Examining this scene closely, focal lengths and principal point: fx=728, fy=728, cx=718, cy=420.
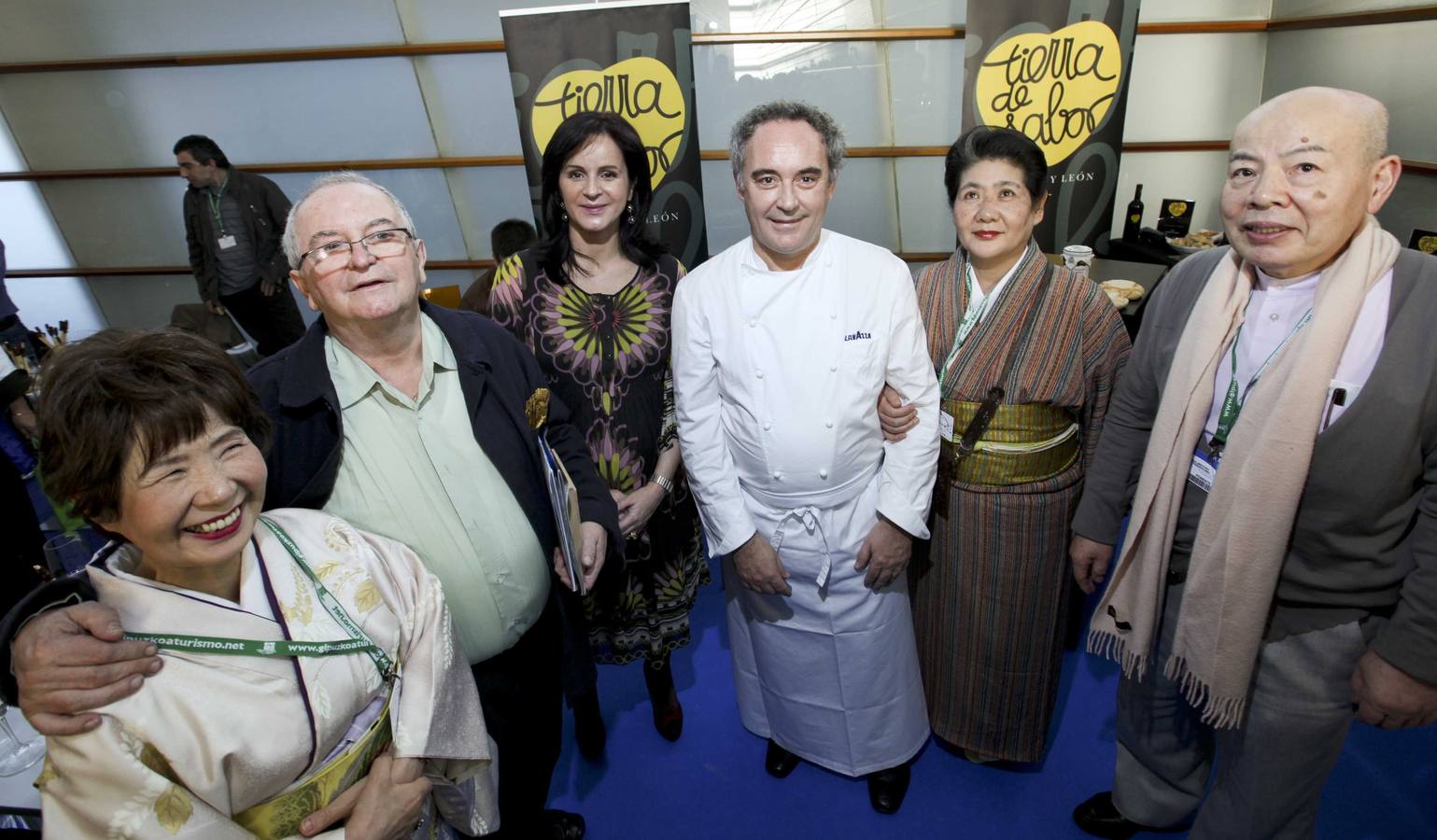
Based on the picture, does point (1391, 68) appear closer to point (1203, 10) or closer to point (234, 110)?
point (1203, 10)

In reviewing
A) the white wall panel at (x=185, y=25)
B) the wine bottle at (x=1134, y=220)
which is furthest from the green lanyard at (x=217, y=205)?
the wine bottle at (x=1134, y=220)

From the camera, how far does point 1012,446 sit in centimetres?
172

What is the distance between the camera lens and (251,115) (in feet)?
17.0

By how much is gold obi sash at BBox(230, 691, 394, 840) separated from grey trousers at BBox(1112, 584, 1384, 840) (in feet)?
5.07

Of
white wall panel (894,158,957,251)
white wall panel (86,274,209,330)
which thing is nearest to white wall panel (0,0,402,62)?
white wall panel (86,274,209,330)

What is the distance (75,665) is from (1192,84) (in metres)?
6.00

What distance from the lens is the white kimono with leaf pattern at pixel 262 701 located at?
0.82 m

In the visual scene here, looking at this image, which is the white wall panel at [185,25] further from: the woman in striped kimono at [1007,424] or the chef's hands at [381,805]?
the chef's hands at [381,805]

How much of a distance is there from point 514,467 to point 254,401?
Answer: 0.48 metres

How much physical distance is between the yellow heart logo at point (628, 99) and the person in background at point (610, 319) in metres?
1.94

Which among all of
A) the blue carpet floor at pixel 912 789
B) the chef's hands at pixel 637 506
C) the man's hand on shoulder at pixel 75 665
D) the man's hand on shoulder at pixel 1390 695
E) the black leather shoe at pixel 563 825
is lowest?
the blue carpet floor at pixel 912 789

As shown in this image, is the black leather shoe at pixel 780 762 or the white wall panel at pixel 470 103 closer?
the black leather shoe at pixel 780 762

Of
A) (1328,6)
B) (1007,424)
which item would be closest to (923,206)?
(1328,6)

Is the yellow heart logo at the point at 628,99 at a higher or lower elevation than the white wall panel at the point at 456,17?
lower
